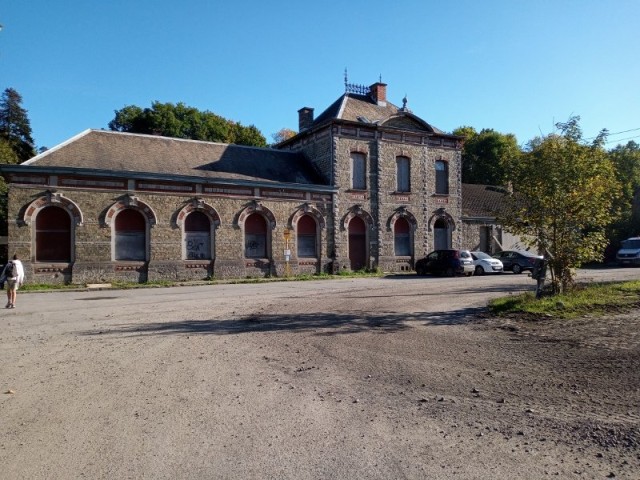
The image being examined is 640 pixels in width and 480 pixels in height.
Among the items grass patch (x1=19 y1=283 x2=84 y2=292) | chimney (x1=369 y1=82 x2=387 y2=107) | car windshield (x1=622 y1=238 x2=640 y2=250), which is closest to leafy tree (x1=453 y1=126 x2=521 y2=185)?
car windshield (x1=622 y1=238 x2=640 y2=250)

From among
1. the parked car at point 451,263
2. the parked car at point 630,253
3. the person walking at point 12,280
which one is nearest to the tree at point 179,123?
the parked car at point 451,263

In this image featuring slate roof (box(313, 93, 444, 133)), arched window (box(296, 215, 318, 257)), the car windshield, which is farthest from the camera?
the car windshield

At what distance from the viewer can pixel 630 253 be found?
3331 cm

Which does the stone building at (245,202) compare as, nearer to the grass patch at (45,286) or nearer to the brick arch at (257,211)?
the brick arch at (257,211)

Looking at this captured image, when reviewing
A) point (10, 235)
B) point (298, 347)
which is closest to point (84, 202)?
point (10, 235)

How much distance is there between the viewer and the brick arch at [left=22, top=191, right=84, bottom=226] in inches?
877

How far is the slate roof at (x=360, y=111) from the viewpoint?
31.0m

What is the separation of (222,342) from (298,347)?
57.8 inches

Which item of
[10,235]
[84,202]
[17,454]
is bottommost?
[17,454]

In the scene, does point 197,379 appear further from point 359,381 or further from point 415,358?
point 415,358

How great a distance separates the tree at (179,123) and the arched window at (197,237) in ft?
66.8

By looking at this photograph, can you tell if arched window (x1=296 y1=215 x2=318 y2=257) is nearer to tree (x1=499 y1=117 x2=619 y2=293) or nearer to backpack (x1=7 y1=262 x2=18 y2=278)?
backpack (x1=7 y1=262 x2=18 y2=278)

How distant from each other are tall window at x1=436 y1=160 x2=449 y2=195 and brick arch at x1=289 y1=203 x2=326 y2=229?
9.30 m

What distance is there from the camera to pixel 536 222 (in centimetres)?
1270
